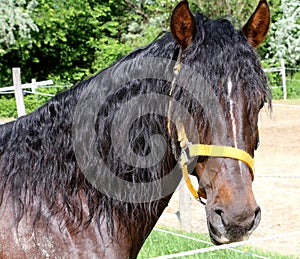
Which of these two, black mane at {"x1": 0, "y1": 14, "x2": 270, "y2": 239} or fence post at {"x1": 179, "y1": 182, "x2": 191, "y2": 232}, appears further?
fence post at {"x1": 179, "y1": 182, "x2": 191, "y2": 232}

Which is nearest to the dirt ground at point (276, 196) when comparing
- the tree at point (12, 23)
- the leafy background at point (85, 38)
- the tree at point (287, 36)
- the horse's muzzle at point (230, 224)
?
the horse's muzzle at point (230, 224)

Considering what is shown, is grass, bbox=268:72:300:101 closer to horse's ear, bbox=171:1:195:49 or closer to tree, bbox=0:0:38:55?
tree, bbox=0:0:38:55

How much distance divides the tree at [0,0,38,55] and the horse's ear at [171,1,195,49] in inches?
680

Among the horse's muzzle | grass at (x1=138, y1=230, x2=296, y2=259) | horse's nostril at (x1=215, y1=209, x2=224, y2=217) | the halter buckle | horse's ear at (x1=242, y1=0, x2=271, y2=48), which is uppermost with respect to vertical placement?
horse's ear at (x1=242, y1=0, x2=271, y2=48)

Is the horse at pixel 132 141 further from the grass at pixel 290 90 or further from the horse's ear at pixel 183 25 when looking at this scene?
the grass at pixel 290 90

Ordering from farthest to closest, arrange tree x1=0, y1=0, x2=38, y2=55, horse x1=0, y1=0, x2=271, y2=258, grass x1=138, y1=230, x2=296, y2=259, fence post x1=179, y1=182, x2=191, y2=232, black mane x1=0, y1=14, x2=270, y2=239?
tree x1=0, y1=0, x2=38, y2=55 → fence post x1=179, y1=182, x2=191, y2=232 → grass x1=138, y1=230, x2=296, y2=259 → black mane x1=0, y1=14, x2=270, y2=239 → horse x1=0, y1=0, x2=271, y2=258

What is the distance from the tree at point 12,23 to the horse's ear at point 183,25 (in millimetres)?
17282

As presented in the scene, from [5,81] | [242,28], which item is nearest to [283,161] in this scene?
[242,28]

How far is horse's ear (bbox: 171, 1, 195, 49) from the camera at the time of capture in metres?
1.80

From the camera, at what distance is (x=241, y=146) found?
173 centimetres

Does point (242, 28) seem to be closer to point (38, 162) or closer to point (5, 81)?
point (38, 162)

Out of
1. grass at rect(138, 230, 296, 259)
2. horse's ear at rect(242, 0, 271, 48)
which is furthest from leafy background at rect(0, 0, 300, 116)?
horse's ear at rect(242, 0, 271, 48)

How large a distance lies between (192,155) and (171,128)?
130mm

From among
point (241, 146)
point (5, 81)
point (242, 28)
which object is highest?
point (242, 28)
